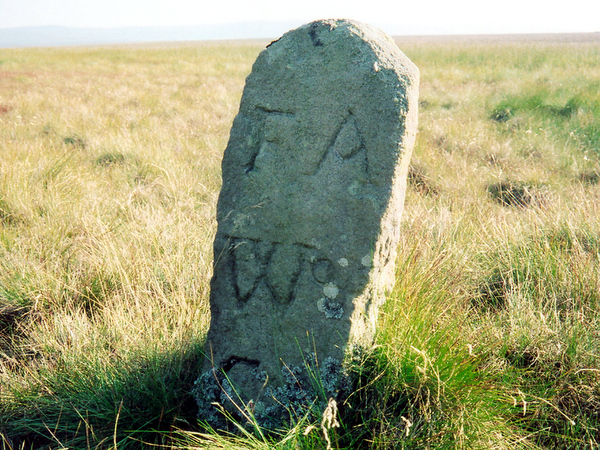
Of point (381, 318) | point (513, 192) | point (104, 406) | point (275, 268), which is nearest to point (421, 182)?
point (513, 192)

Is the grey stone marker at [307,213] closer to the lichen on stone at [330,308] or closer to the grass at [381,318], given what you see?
the lichen on stone at [330,308]

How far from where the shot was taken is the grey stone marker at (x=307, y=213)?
1.65 m

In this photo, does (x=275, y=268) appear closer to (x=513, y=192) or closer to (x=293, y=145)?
(x=293, y=145)

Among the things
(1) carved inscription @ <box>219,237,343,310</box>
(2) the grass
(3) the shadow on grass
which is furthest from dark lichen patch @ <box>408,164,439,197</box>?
(3) the shadow on grass

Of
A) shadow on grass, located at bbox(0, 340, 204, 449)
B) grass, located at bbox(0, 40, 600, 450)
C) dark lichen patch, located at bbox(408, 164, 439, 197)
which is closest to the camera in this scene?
grass, located at bbox(0, 40, 600, 450)

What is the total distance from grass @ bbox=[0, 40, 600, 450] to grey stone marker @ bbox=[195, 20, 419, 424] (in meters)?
0.15

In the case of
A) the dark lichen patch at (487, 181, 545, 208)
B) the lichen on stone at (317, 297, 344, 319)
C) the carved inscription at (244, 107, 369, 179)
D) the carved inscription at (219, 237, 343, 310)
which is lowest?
the dark lichen patch at (487, 181, 545, 208)

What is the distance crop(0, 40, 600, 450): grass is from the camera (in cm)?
161

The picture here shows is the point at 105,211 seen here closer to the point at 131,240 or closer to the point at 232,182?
the point at 131,240

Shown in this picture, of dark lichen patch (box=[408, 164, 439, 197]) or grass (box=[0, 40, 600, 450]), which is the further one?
dark lichen patch (box=[408, 164, 439, 197])

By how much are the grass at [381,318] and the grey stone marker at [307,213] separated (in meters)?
0.15

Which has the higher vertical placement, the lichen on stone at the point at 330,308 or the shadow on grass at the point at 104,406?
the lichen on stone at the point at 330,308

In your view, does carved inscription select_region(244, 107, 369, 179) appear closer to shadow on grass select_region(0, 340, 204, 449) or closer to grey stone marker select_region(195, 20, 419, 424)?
grey stone marker select_region(195, 20, 419, 424)

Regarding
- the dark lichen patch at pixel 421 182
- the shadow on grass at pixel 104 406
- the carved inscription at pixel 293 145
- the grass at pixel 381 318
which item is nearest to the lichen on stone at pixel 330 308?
the grass at pixel 381 318
